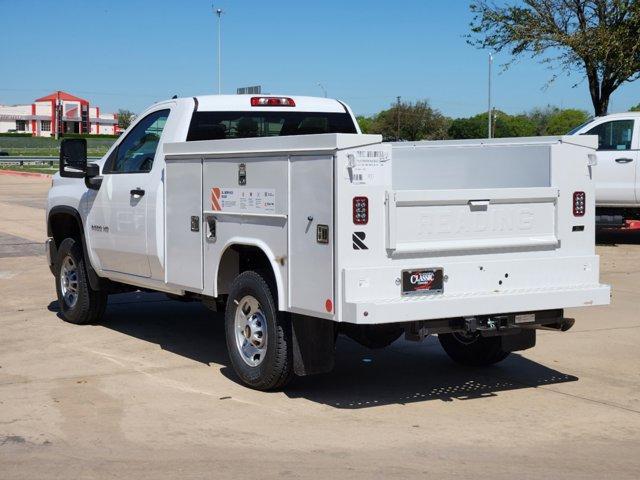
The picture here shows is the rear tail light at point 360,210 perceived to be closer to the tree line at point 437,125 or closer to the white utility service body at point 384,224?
the white utility service body at point 384,224

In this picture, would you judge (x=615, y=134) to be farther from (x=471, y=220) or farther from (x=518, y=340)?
(x=471, y=220)

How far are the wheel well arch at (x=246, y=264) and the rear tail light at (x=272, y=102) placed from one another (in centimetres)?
195

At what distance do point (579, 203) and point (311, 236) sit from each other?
7.18 feet

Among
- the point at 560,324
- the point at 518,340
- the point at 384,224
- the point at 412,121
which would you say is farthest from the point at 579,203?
the point at 412,121

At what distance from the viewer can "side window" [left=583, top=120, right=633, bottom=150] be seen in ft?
56.0

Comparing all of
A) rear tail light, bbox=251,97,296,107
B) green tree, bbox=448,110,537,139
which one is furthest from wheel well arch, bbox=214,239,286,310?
green tree, bbox=448,110,537,139

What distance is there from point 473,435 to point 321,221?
67.3 inches

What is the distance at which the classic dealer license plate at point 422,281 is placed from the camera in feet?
21.1

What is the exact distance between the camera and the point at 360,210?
627 centimetres

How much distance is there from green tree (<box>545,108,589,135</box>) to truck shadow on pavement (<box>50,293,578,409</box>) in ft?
214

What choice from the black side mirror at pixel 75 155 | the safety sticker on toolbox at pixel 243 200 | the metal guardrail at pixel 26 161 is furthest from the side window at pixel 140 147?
the metal guardrail at pixel 26 161

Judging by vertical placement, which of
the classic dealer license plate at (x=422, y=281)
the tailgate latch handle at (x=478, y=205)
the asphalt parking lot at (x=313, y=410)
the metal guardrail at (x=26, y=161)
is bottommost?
the asphalt parking lot at (x=313, y=410)

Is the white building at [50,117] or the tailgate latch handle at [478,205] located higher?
the white building at [50,117]

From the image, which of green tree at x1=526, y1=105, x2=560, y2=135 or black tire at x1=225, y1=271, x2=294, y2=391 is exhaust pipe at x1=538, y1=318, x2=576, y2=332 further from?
green tree at x1=526, y1=105, x2=560, y2=135
